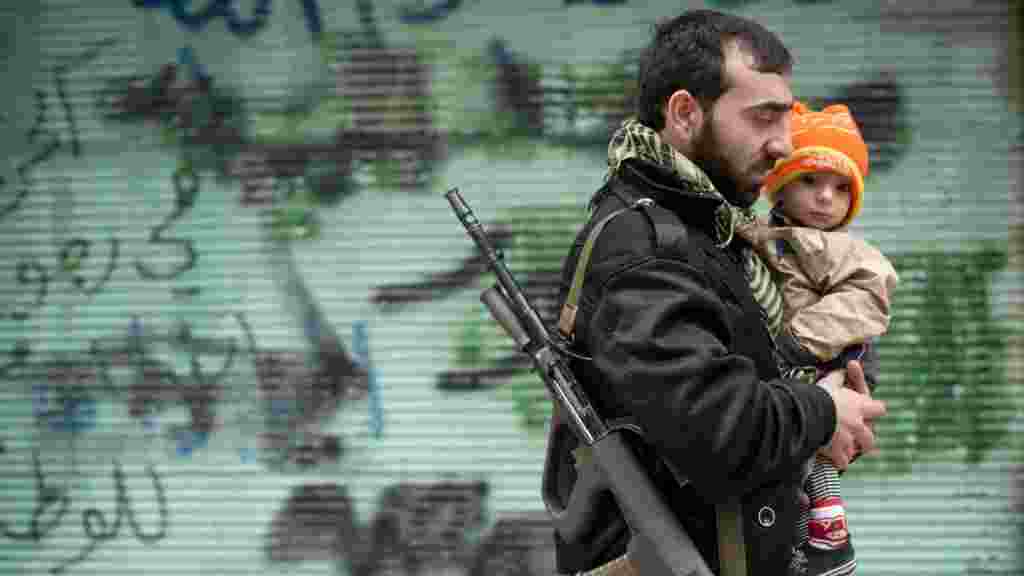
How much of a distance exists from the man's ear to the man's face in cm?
1

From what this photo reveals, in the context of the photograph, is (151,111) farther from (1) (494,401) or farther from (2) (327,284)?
(1) (494,401)

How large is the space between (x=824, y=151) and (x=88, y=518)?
4227 millimetres

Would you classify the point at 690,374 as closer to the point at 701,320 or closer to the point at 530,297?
the point at 701,320

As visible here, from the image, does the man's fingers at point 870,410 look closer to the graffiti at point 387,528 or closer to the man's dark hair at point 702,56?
the man's dark hair at point 702,56

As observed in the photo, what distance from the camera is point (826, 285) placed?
2252 millimetres

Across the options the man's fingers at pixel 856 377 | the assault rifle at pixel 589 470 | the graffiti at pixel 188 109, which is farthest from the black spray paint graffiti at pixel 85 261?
the man's fingers at pixel 856 377

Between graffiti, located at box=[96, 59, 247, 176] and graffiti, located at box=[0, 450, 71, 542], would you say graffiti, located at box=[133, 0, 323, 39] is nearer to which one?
graffiti, located at box=[96, 59, 247, 176]

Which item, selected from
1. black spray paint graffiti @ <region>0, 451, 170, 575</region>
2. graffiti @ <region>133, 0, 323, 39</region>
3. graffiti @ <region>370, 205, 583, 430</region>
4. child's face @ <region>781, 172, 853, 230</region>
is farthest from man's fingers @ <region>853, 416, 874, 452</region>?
black spray paint graffiti @ <region>0, 451, 170, 575</region>

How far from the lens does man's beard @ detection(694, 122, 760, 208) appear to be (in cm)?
194

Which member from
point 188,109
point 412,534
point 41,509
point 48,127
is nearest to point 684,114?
point 412,534

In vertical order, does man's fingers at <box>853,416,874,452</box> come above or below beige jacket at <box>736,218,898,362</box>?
below

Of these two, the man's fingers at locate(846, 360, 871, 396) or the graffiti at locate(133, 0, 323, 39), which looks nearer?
the man's fingers at locate(846, 360, 871, 396)

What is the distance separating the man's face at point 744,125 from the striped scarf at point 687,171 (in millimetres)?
42

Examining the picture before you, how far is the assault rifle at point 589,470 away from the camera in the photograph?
1850 millimetres
